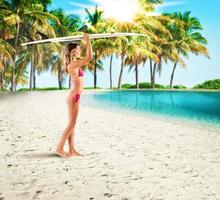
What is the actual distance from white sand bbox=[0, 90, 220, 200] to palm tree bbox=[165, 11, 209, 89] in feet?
132

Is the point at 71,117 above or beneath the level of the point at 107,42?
beneath

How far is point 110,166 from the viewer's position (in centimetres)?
585

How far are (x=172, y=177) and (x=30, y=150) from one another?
2619 mm

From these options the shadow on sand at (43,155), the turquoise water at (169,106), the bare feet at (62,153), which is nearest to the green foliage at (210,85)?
the turquoise water at (169,106)

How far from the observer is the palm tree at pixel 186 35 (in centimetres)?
4866

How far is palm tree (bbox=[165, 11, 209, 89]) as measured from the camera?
48.7 meters

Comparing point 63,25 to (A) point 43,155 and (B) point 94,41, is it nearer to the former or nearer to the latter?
(B) point 94,41

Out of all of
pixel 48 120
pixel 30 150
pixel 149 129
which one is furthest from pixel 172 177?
pixel 48 120

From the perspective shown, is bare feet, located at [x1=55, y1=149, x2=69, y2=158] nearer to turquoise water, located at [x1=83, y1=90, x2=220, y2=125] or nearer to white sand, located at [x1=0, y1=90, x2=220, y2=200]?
white sand, located at [x1=0, y1=90, x2=220, y2=200]

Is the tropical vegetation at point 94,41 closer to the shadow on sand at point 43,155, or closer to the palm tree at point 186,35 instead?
the palm tree at point 186,35

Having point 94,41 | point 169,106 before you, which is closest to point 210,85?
point 94,41

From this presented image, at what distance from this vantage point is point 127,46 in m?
41.0

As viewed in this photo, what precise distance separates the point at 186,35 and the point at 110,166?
150 feet

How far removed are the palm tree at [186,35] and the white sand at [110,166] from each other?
40.2m
